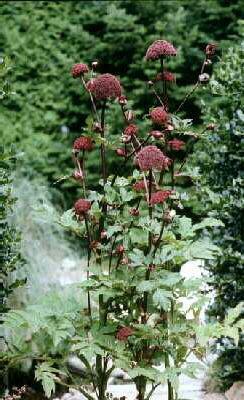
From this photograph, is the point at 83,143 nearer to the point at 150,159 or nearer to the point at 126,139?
the point at 126,139

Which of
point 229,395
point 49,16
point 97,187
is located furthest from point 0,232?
point 49,16

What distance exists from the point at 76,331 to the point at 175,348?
1.36 ft

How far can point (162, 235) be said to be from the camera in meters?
3.14

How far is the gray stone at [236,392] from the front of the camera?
3.89 meters

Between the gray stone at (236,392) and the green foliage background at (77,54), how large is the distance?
11.8ft

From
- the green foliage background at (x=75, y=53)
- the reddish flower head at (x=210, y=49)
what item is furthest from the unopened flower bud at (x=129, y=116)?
the green foliage background at (x=75, y=53)

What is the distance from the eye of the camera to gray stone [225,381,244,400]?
12.8 ft

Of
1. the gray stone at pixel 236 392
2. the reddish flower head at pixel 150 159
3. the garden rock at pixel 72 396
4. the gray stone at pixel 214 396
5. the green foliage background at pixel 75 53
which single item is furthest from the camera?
the green foliage background at pixel 75 53

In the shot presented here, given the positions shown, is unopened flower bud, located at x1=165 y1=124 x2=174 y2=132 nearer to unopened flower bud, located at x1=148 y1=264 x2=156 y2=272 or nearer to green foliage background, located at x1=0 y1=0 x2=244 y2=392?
unopened flower bud, located at x1=148 y1=264 x2=156 y2=272

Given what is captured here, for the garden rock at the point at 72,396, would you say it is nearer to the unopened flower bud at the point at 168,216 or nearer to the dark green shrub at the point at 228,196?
the dark green shrub at the point at 228,196

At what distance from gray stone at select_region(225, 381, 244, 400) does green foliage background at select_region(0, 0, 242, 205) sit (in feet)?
11.8

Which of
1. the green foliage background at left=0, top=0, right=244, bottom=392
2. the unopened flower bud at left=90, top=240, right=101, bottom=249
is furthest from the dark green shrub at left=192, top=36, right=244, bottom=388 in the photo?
the green foliage background at left=0, top=0, right=244, bottom=392

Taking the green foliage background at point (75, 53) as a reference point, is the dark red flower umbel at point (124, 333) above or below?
below

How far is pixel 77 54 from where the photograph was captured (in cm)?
798
